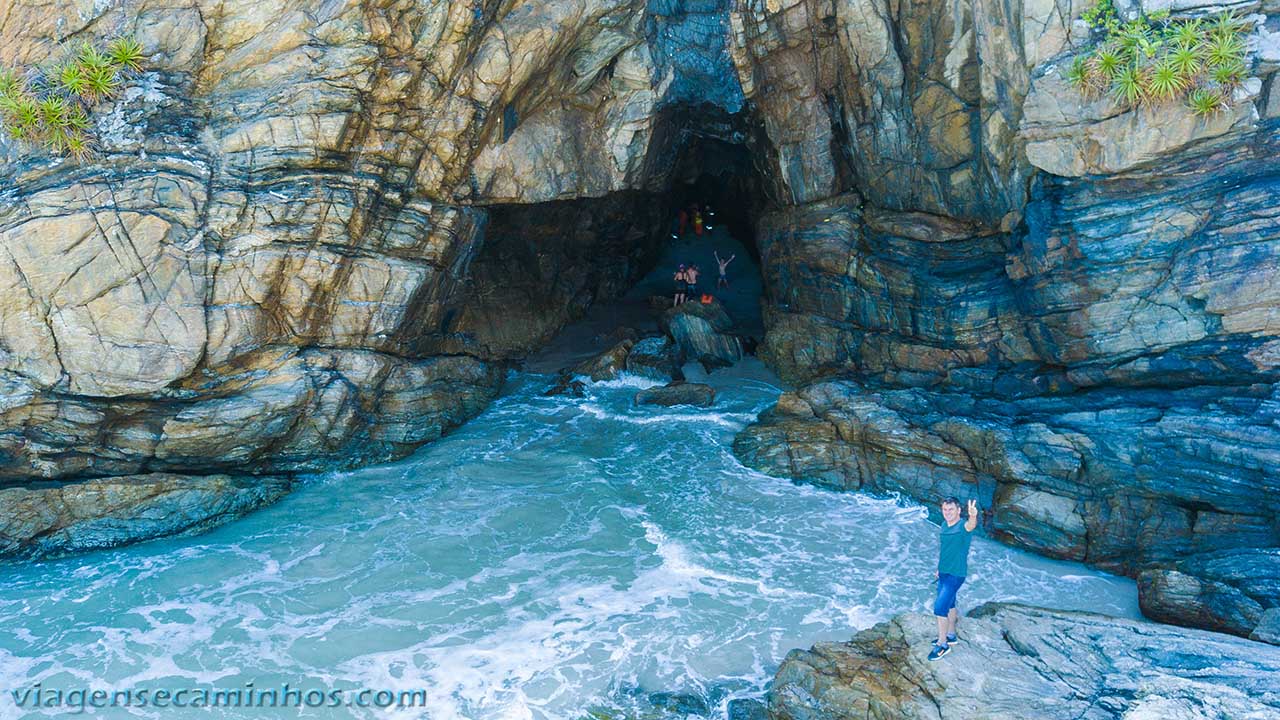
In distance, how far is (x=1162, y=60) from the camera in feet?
37.9

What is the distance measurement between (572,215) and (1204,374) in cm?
1616

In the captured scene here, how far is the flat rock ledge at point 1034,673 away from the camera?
7895mm

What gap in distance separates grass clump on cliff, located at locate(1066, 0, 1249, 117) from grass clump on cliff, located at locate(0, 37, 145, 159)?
1523cm

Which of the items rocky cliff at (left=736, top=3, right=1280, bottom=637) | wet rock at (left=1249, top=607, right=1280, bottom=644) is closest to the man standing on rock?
wet rock at (left=1249, top=607, right=1280, bottom=644)

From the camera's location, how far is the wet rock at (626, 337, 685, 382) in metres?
21.4

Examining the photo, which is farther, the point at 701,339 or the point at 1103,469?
the point at 701,339

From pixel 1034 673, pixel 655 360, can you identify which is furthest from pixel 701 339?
pixel 1034 673

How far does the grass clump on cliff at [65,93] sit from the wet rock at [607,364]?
1189 cm

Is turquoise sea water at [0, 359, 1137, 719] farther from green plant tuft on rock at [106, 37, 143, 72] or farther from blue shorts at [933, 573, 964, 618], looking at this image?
green plant tuft on rock at [106, 37, 143, 72]

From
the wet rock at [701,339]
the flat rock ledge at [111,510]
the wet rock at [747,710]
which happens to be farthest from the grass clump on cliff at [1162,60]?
the flat rock ledge at [111,510]

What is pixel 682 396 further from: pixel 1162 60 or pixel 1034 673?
pixel 1034 673

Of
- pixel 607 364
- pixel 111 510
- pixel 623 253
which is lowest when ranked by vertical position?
pixel 111 510

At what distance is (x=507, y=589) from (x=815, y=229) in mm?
11377

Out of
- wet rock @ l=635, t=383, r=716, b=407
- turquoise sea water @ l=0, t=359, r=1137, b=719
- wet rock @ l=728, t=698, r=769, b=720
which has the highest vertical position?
wet rock @ l=635, t=383, r=716, b=407
